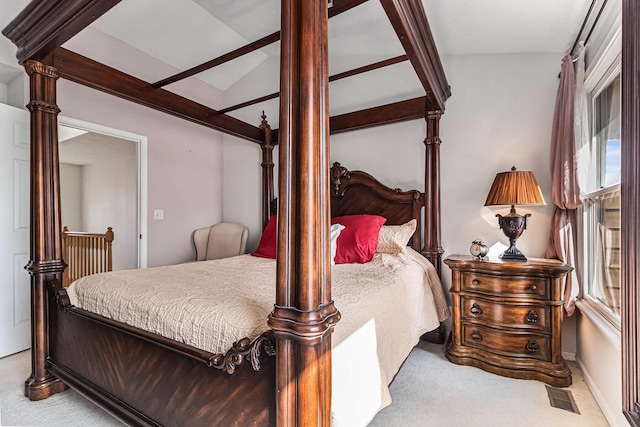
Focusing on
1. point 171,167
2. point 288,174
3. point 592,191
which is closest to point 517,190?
point 592,191

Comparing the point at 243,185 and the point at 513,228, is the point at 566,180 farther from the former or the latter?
the point at 243,185

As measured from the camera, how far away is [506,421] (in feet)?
5.55

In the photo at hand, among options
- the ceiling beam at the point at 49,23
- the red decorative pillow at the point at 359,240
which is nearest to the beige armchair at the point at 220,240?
the red decorative pillow at the point at 359,240

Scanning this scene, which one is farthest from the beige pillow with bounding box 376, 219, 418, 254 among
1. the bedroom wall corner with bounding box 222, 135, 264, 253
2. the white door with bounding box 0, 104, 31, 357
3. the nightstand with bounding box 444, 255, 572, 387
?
the white door with bounding box 0, 104, 31, 357

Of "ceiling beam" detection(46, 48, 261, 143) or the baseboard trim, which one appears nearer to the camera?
the baseboard trim

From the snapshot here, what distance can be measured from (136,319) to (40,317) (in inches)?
37.2

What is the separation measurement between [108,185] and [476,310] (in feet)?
A: 19.9

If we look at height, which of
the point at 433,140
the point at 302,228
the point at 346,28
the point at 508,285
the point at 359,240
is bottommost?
the point at 508,285

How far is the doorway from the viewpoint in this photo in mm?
3264

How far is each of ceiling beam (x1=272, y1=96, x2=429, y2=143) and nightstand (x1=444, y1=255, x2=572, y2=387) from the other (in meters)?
1.32

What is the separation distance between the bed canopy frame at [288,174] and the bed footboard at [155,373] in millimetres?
13

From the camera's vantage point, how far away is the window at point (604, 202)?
186cm

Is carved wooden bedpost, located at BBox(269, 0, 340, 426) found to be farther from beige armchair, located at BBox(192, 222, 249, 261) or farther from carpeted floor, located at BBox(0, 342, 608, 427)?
beige armchair, located at BBox(192, 222, 249, 261)

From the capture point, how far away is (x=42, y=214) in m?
1.87
